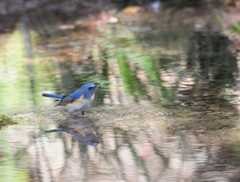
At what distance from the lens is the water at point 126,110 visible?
19.9ft

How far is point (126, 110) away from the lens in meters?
7.88

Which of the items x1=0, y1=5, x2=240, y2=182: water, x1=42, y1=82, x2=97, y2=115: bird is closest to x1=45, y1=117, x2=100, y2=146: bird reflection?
x1=0, y1=5, x2=240, y2=182: water

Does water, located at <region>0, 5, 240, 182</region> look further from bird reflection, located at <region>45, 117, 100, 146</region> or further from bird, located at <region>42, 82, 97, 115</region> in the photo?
bird, located at <region>42, 82, 97, 115</region>

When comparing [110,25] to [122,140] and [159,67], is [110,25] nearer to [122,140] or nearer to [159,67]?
[159,67]

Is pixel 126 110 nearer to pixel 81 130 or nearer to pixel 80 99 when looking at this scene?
pixel 80 99

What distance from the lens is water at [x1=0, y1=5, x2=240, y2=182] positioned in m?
6.05

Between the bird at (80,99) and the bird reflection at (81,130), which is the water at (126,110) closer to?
the bird reflection at (81,130)

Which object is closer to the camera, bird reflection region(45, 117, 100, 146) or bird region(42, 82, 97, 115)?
bird reflection region(45, 117, 100, 146)

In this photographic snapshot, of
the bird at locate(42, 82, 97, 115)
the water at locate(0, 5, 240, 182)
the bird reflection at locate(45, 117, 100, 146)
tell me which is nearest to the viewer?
the water at locate(0, 5, 240, 182)

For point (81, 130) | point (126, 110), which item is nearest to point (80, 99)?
point (81, 130)

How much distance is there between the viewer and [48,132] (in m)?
7.20

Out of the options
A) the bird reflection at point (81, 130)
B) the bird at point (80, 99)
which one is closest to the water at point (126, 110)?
the bird reflection at point (81, 130)

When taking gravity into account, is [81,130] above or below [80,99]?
below

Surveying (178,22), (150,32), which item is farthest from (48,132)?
(178,22)
